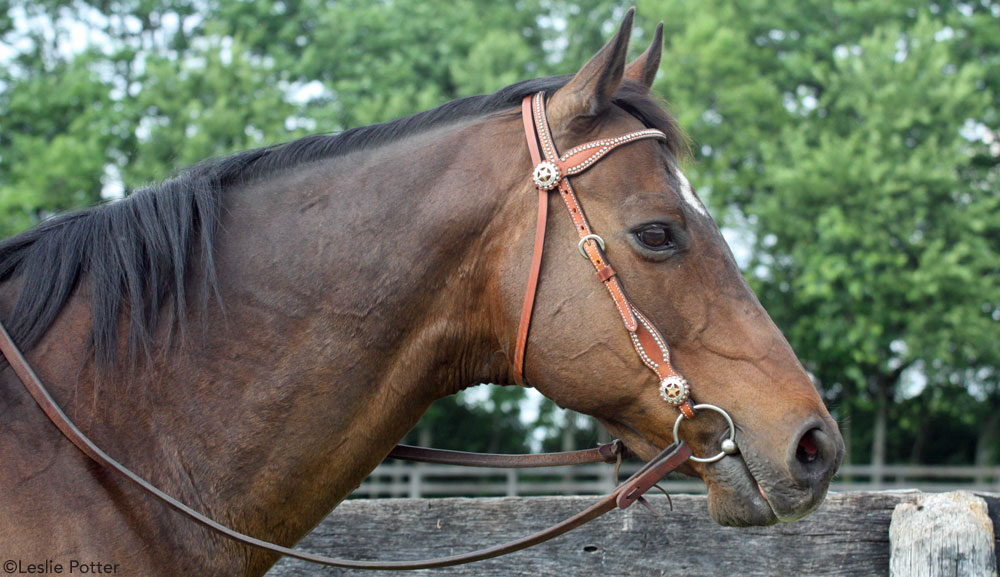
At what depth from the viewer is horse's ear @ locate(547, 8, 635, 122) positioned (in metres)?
2.39

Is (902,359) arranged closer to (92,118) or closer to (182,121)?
(182,121)

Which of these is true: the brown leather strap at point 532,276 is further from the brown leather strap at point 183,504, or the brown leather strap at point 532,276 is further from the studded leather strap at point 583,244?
the brown leather strap at point 183,504

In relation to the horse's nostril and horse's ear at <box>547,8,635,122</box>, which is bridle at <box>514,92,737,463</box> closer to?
horse's ear at <box>547,8,635,122</box>

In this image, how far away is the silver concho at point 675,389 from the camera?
90.7 inches

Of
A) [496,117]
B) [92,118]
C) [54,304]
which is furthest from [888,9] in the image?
[54,304]

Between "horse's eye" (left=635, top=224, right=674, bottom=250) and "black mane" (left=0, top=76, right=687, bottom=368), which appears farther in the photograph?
"horse's eye" (left=635, top=224, right=674, bottom=250)

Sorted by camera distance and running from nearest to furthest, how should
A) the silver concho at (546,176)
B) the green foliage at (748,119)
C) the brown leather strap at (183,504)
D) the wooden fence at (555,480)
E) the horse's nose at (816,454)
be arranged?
the brown leather strap at (183,504), the horse's nose at (816,454), the silver concho at (546,176), the green foliage at (748,119), the wooden fence at (555,480)

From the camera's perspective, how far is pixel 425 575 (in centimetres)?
305

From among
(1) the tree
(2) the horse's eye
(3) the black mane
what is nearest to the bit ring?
(2) the horse's eye

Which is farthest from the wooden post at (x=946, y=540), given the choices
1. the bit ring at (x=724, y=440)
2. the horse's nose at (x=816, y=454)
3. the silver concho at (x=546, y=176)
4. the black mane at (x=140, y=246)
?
the silver concho at (x=546, y=176)

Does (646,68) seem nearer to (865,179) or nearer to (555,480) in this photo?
(865,179)

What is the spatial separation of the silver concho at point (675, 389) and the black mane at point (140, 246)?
848 millimetres

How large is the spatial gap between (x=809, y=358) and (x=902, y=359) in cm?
180

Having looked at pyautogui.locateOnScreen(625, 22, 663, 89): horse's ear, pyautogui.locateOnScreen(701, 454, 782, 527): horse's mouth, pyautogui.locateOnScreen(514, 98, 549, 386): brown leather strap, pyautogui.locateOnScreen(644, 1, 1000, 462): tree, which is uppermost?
pyautogui.locateOnScreen(644, 1, 1000, 462): tree
